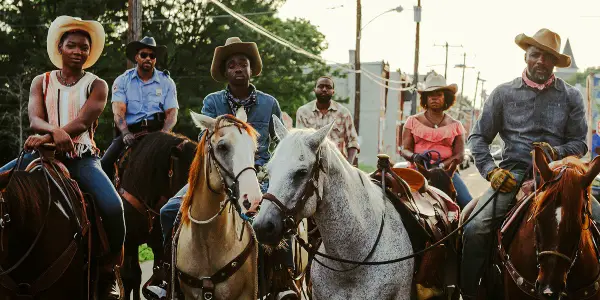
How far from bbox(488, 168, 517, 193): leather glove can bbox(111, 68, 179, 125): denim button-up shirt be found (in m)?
4.41

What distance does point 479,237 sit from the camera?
6.08m

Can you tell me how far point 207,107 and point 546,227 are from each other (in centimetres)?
335

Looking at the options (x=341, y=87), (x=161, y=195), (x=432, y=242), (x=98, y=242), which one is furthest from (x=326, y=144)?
(x=341, y=87)

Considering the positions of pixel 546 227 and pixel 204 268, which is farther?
pixel 204 268

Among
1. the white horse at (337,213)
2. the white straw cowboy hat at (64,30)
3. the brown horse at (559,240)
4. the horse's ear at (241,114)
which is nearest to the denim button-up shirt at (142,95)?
the horse's ear at (241,114)

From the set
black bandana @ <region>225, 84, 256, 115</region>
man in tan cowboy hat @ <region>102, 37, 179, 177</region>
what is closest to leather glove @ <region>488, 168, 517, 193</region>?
black bandana @ <region>225, 84, 256, 115</region>

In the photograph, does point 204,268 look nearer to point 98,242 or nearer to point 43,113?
point 98,242

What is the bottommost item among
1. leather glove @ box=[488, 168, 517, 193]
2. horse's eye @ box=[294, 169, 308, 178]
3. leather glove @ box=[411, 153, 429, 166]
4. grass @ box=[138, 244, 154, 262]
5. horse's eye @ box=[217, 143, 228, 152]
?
grass @ box=[138, 244, 154, 262]

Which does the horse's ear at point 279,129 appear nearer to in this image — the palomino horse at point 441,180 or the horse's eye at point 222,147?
the horse's eye at point 222,147

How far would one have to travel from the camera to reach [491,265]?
19.7 feet

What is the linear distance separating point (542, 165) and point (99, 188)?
3290 mm

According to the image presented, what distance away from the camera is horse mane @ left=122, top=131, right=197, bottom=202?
7832 millimetres

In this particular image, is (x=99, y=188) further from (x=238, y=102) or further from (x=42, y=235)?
(x=238, y=102)

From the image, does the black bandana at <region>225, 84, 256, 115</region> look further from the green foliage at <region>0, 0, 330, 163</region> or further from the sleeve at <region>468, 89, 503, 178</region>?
the green foliage at <region>0, 0, 330, 163</region>
